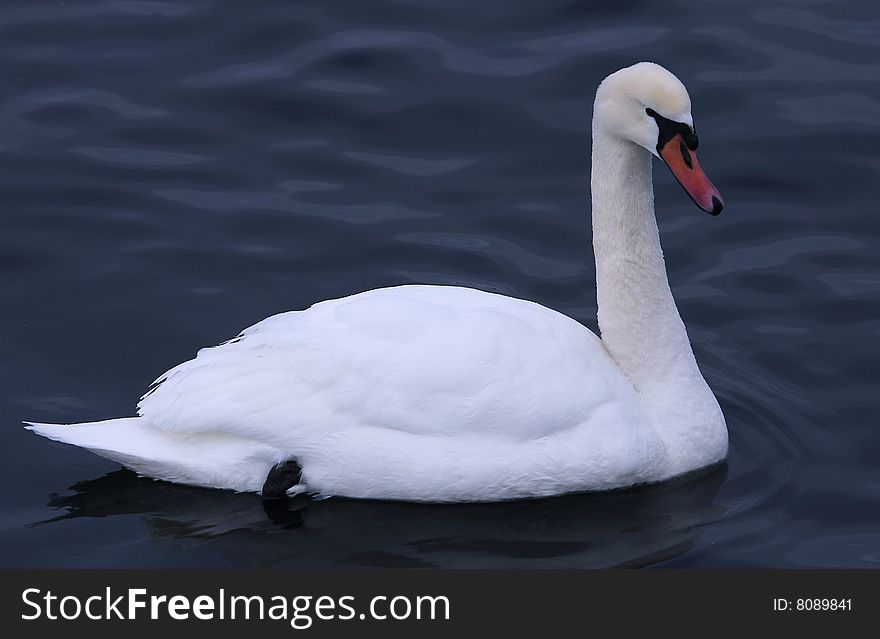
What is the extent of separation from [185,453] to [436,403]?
1.35 metres

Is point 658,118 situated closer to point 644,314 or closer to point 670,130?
point 670,130

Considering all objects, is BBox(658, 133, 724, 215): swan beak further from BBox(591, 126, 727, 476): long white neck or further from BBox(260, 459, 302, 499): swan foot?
BBox(260, 459, 302, 499): swan foot

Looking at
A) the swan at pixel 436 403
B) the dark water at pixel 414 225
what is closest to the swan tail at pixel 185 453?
the swan at pixel 436 403

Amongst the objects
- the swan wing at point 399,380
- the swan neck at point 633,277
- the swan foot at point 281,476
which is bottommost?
the swan foot at point 281,476

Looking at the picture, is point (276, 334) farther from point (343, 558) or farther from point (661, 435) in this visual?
point (661, 435)

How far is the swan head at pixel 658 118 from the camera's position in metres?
8.98

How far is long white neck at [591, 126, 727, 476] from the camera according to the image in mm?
9320

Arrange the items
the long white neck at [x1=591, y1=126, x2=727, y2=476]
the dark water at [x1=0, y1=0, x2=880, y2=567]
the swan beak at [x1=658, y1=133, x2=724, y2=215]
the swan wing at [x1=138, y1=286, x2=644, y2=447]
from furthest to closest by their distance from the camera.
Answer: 1. the long white neck at [x1=591, y1=126, x2=727, y2=476]
2. the swan beak at [x1=658, y1=133, x2=724, y2=215]
3. the dark water at [x1=0, y1=0, x2=880, y2=567]
4. the swan wing at [x1=138, y1=286, x2=644, y2=447]

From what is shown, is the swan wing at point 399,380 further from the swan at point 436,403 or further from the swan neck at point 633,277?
Answer: the swan neck at point 633,277

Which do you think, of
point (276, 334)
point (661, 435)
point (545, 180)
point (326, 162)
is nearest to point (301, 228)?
point (326, 162)

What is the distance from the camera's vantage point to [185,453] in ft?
29.7

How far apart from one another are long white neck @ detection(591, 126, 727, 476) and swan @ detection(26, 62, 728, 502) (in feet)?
0.05

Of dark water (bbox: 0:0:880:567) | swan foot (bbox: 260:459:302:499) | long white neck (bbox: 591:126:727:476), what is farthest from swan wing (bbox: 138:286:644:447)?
dark water (bbox: 0:0:880:567)

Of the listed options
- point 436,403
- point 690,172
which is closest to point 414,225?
point 690,172
